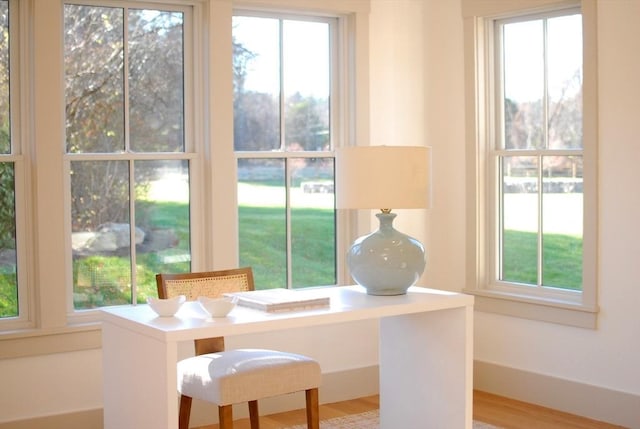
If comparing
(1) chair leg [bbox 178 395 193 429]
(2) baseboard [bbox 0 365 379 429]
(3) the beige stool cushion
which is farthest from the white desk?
(2) baseboard [bbox 0 365 379 429]

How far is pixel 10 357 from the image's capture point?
424 cm

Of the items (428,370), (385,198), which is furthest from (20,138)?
(428,370)

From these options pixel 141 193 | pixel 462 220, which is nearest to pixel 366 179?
pixel 141 193

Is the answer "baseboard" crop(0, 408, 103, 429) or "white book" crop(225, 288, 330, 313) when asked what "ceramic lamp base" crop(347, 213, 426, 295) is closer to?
"white book" crop(225, 288, 330, 313)

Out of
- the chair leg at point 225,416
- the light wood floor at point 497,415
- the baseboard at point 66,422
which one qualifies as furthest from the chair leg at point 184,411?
the light wood floor at point 497,415

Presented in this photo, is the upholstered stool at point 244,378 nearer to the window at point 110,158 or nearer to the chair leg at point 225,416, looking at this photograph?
the chair leg at point 225,416

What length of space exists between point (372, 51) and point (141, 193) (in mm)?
1598

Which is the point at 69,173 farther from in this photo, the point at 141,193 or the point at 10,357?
the point at 10,357

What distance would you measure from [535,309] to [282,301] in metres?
2.00

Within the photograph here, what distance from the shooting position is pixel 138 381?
3.30m

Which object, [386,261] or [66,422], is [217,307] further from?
[66,422]

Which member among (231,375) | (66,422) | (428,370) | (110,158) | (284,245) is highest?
(110,158)

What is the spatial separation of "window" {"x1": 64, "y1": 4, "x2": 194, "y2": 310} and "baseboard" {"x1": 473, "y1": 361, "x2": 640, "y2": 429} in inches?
74.3

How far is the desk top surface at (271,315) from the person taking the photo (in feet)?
10.5
